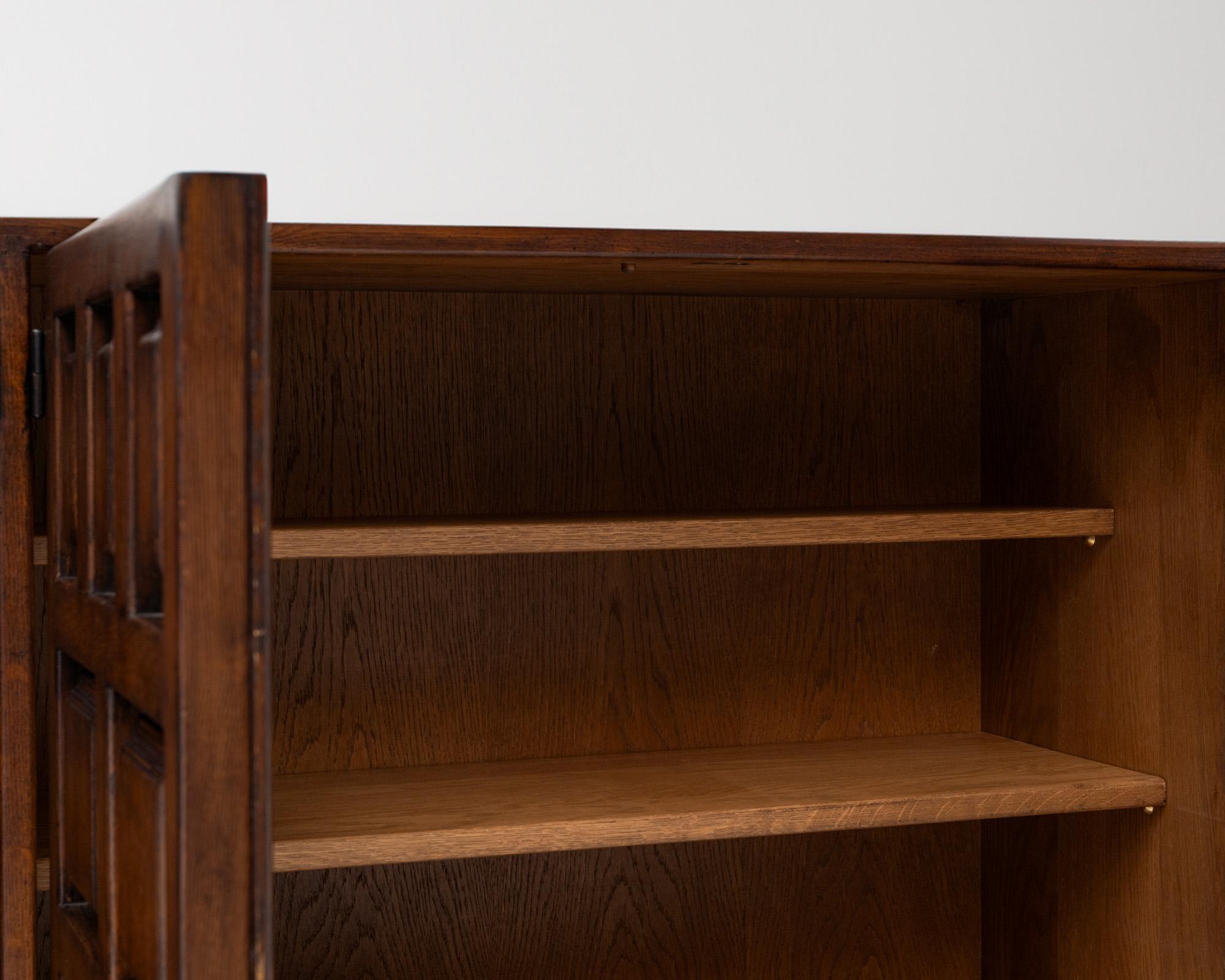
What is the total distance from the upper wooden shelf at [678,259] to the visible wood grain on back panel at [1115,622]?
14cm

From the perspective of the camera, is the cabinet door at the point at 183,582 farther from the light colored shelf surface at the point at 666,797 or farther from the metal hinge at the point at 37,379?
the light colored shelf surface at the point at 666,797

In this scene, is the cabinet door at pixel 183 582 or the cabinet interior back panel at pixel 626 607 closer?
the cabinet door at pixel 183 582

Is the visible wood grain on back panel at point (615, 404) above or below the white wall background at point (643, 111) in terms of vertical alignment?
below

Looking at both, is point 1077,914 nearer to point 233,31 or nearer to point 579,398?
point 579,398

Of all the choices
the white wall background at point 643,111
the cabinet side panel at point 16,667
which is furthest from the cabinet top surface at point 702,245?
the white wall background at point 643,111

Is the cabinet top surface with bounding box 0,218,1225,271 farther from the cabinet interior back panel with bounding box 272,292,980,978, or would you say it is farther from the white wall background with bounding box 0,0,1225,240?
the white wall background with bounding box 0,0,1225,240

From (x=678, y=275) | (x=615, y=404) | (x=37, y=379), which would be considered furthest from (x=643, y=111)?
(x=37, y=379)

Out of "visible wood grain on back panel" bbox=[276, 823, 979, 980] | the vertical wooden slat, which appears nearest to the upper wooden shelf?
the vertical wooden slat

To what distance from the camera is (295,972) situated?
1.92 m

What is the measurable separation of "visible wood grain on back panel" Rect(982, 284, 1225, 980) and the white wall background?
531 millimetres

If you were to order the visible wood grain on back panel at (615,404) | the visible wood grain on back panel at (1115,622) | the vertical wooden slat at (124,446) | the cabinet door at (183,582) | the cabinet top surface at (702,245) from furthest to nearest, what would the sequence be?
the visible wood grain on back panel at (615,404) < the visible wood grain on back panel at (1115,622) < the cabinet top surface at (702,245) < the vertical wooden slat at (124,446) < the cabinet door at (183,582)

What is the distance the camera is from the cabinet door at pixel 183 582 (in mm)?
988

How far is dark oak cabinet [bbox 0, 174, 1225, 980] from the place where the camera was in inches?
58.1

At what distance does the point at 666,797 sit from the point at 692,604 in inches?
15.1
